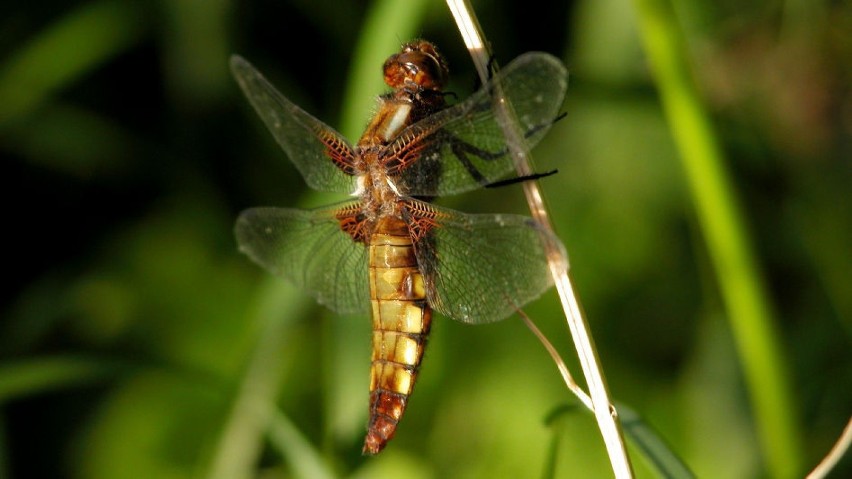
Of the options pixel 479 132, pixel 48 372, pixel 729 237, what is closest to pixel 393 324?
pixel 479 132

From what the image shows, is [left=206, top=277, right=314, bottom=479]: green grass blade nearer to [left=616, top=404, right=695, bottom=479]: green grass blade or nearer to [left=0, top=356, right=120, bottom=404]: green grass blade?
[left=0, top=356, right=120, bottom=404]: green grass blade

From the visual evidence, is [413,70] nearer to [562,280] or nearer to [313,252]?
[313,252]

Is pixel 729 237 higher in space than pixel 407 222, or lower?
lower

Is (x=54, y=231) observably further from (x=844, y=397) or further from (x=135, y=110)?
(x=844, y=397)

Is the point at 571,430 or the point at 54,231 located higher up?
the point at 54,231

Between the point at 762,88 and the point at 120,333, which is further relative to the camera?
the point at 120,333

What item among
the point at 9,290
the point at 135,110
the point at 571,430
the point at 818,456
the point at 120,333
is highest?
the point at 135,110

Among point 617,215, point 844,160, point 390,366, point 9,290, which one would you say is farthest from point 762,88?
point 9,290

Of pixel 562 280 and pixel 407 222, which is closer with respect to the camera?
pixel 562 280
